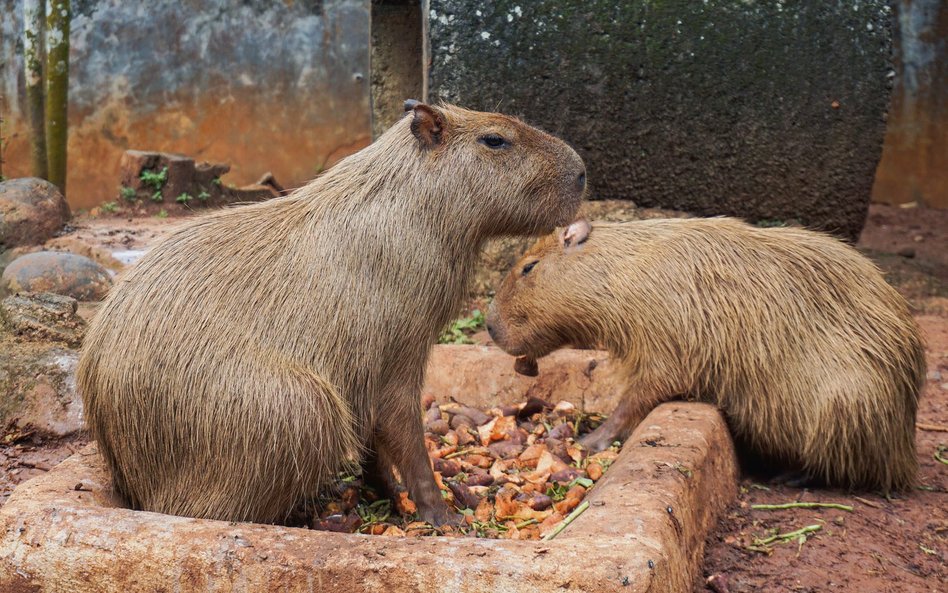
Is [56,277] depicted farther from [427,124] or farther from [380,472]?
[427,124]

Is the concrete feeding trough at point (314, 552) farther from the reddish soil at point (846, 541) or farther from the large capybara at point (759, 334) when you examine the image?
the large capybara at point (759, 334)

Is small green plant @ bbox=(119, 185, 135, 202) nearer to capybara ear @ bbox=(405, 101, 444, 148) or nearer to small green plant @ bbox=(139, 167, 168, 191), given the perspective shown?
small green plant @ bbox=(139, 167, 168, 191)

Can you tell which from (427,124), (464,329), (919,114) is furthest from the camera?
(919,114)

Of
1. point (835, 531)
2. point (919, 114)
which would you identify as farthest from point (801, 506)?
point (919, 114)

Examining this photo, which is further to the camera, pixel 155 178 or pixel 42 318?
pixel 155 178

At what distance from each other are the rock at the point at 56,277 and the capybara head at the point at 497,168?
2807 millimetres

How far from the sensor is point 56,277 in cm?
512

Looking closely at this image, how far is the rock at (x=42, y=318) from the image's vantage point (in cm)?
393

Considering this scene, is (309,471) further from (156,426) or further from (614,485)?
(614,485)

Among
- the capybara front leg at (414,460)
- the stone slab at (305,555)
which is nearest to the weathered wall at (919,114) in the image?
the capybara front leg at (414,460)

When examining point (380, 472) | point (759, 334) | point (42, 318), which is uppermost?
point (759, 334)

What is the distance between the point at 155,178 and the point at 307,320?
786cm

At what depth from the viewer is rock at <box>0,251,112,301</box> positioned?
16.6 ft

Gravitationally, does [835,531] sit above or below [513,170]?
below
